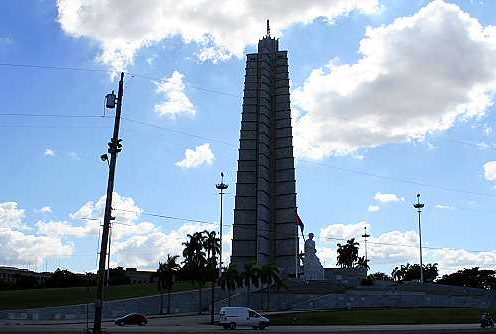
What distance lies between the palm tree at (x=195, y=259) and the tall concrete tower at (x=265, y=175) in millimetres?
23616

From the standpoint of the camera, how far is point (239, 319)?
41.3 m

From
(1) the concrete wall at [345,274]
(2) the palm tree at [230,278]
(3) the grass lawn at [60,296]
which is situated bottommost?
(3) the grass lawn at [60,296]

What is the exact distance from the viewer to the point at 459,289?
271 ft

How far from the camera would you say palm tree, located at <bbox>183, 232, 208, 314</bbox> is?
2820 inches

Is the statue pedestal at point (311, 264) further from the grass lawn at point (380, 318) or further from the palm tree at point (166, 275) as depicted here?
the grass lawn at point (380, 318)

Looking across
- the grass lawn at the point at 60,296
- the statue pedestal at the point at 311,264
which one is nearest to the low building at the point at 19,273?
the grass lawn at the point at 60,296

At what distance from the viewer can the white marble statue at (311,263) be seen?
87500 mm

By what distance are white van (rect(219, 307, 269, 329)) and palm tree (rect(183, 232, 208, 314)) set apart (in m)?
29.7

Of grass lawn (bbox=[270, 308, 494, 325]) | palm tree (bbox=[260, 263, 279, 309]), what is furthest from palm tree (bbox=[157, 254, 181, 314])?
grass lawn (bbox=[270, 308, 494, 325])

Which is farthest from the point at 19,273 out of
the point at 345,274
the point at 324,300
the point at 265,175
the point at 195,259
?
the point at 324,300

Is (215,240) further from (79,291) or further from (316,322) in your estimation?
(316,322)

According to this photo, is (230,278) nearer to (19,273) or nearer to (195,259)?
(195,259)

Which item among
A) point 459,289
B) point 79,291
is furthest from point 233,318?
point 459,289

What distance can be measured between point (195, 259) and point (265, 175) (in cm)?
3260
